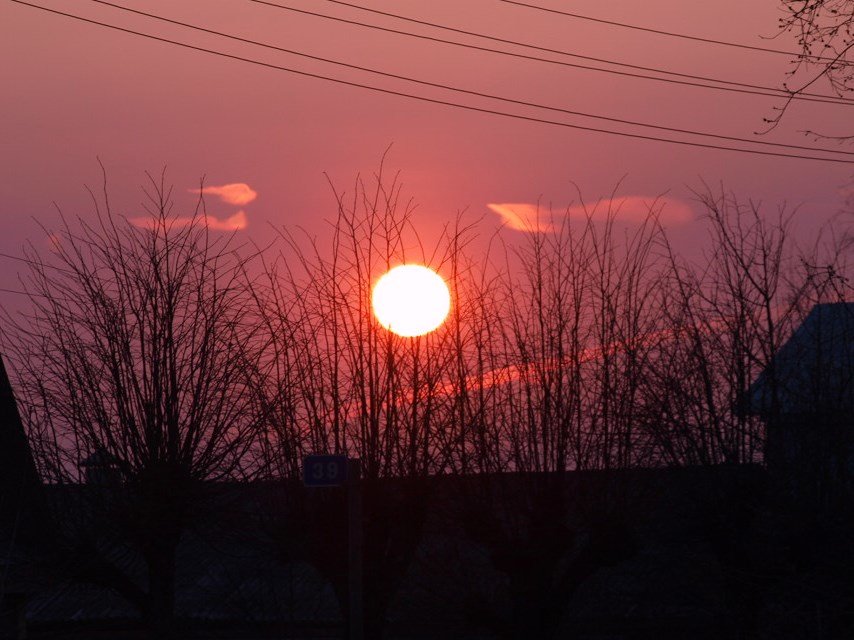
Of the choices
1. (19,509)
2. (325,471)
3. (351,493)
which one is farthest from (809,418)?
(19,509)

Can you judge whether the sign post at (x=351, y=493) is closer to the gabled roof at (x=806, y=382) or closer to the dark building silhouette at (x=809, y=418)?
the dark building silhouette at (x=809, y=418)

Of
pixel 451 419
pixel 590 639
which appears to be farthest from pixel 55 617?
pixel 451 419

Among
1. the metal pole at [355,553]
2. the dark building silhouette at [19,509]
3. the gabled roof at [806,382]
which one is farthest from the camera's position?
the gabled roof at [806,382]

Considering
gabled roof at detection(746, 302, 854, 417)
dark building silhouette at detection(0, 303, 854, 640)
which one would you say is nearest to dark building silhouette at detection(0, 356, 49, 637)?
dark building silhouette at detection(0, 303, 854, 640)

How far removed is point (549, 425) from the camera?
1301cm

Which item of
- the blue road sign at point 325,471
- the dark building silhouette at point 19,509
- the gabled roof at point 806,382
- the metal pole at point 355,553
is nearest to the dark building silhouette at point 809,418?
the gabled roof at point 806,382

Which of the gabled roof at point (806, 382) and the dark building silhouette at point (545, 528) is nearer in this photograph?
the dark building silhouette at point (545, 528)

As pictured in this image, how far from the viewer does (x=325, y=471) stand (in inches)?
385

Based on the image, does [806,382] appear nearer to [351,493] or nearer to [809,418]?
[809,418]

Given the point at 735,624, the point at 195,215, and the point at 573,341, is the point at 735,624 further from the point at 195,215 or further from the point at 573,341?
the point at 195,215

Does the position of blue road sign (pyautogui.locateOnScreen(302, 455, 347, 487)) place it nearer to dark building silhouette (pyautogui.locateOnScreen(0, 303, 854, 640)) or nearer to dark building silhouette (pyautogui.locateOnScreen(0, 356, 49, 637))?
dark building silhouette (pyautogui.locateOnScreen(0, 303, 854, 640))

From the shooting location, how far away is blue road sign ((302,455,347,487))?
9.73 metres

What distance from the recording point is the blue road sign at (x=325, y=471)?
31.9 ft

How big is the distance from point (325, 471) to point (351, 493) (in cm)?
30
